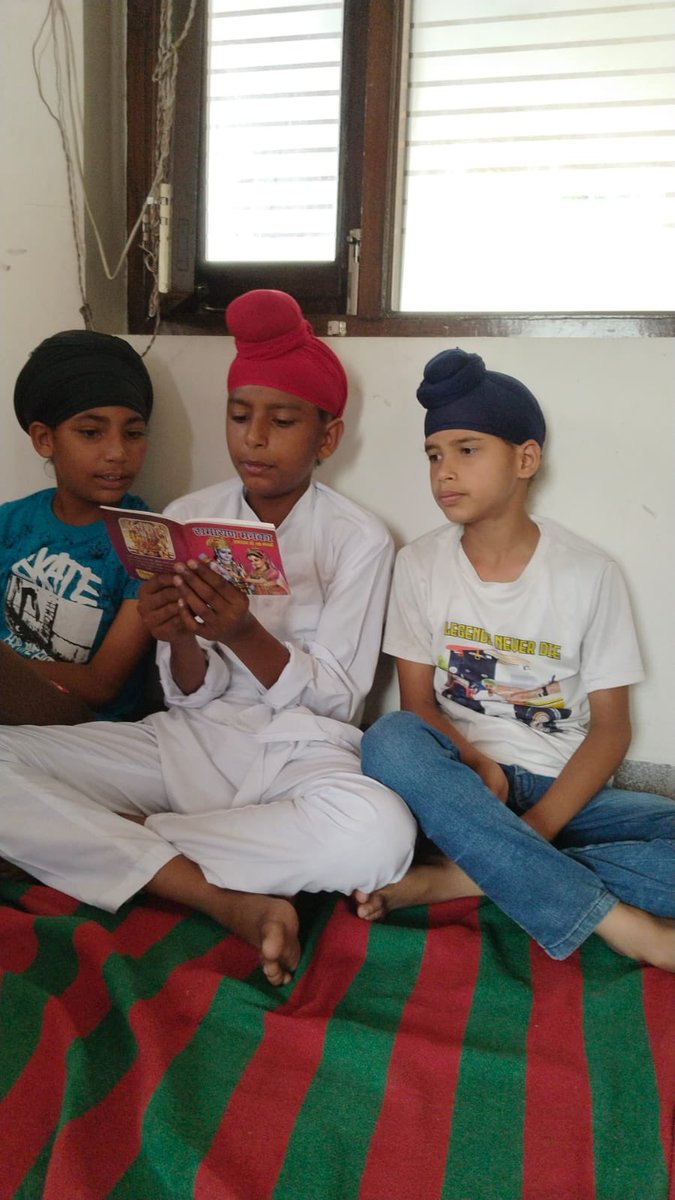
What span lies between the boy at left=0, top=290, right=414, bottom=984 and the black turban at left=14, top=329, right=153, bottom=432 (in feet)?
0.87

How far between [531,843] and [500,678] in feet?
1.23

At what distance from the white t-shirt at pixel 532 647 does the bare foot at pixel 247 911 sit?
509mm

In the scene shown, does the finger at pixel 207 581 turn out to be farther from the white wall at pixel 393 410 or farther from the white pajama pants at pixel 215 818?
the white wall at pixel 393 410

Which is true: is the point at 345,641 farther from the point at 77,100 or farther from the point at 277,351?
the point at 77,100

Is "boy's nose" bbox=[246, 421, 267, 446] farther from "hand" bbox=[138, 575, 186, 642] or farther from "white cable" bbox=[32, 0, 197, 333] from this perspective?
"white cable" bbox=[32, 0, 197, 333]

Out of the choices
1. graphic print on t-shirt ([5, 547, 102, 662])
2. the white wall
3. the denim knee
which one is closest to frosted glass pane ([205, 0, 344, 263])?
the white wall

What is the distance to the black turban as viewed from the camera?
1771mm

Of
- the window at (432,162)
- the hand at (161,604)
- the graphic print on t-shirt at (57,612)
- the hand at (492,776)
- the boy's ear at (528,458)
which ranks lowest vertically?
the hand at (492,776)

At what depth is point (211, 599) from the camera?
1.39m

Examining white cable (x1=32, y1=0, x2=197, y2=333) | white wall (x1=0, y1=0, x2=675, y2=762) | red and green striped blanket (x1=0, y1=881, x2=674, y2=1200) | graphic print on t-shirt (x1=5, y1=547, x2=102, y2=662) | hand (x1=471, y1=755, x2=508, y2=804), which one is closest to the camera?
red and green striped blanket (x1=0, y1=881, x2=674, y2=1200)

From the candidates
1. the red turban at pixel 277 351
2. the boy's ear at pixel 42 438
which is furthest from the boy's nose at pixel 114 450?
the red turban at pixel 277 351

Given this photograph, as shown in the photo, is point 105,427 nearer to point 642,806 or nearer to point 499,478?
point 499,478

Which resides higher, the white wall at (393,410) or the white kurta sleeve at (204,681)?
the white wall at (393,410)

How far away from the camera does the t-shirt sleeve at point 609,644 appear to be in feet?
→ 5.05
